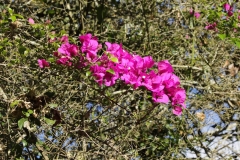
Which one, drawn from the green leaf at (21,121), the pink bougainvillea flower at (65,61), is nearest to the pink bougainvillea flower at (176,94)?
the pink bougainvillea flower at (65,61)

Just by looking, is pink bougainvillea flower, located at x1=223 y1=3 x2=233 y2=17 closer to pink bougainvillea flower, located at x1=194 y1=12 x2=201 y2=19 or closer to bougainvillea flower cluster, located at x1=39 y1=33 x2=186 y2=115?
pink bougainvillea flower, located at x1=194 y1=12 x2=201 y2=19

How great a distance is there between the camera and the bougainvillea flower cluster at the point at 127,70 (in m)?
1.79

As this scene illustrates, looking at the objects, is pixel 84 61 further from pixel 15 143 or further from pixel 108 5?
pixel 108 5

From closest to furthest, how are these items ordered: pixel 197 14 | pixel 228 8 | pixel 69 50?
pixel 69 50 < pixel 228 8 < pixel 197 14

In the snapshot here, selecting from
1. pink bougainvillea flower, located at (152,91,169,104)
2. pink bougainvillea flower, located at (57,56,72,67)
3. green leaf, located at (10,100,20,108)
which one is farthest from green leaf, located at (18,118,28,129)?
pink bougainvillea flower, located at (152,91,169,104)

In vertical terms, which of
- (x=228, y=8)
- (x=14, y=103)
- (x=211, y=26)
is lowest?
(x=211, y=26)

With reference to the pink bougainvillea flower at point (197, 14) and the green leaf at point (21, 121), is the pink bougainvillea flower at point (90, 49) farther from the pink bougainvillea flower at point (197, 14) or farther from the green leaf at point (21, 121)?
the pink bougainvillea flower at point (197, 14)

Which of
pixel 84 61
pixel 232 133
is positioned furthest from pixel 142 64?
pixel 232 133

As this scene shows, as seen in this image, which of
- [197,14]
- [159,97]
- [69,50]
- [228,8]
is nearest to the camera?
Answer: [159,97]

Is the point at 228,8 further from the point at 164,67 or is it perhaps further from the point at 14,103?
the point at 14,103

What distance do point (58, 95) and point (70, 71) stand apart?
408 millimetres

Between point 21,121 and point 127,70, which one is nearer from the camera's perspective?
point 127,70

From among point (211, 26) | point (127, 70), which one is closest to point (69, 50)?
point (127, 70)

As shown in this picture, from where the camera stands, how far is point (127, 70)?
182cm
